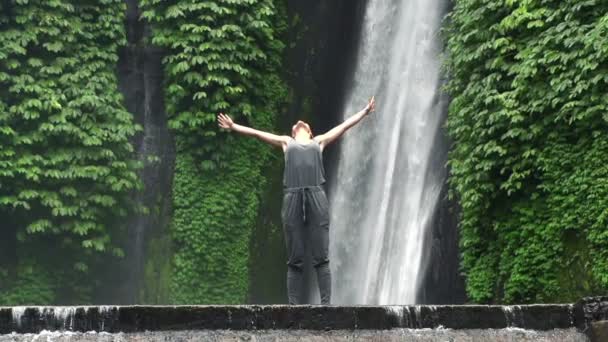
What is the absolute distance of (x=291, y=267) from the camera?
8.69 metres

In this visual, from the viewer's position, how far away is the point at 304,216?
863 centimetres

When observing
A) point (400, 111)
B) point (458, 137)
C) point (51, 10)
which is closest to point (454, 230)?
point (458, 137)

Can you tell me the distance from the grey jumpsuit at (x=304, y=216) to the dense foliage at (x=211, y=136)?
7.94m

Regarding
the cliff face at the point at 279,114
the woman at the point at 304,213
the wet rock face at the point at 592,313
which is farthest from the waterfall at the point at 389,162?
the wet rock face at the point at 592,313

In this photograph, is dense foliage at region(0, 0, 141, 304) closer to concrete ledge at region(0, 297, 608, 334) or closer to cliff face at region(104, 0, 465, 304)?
cliff face at region(104, 0, 465, 304)

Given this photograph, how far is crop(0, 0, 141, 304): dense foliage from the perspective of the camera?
1580 centimetres

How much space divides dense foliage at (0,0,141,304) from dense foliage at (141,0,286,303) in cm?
91

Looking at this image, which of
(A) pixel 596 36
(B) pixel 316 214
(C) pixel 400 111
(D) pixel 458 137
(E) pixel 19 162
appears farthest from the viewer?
(C) pixel 400 111

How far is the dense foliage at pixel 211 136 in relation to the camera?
1662 cm

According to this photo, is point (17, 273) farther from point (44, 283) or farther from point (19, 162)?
point (19, 162)

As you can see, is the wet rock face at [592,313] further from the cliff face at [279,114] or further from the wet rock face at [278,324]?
the cliff face at [279,114]

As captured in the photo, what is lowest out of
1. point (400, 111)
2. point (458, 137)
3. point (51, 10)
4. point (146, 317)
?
point (146, 317)

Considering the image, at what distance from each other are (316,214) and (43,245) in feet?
28.6

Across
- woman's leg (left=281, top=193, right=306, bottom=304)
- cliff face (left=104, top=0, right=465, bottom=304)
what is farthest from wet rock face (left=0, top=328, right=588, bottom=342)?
cliff face (left=104, top=0, right=465, bottom=304)
